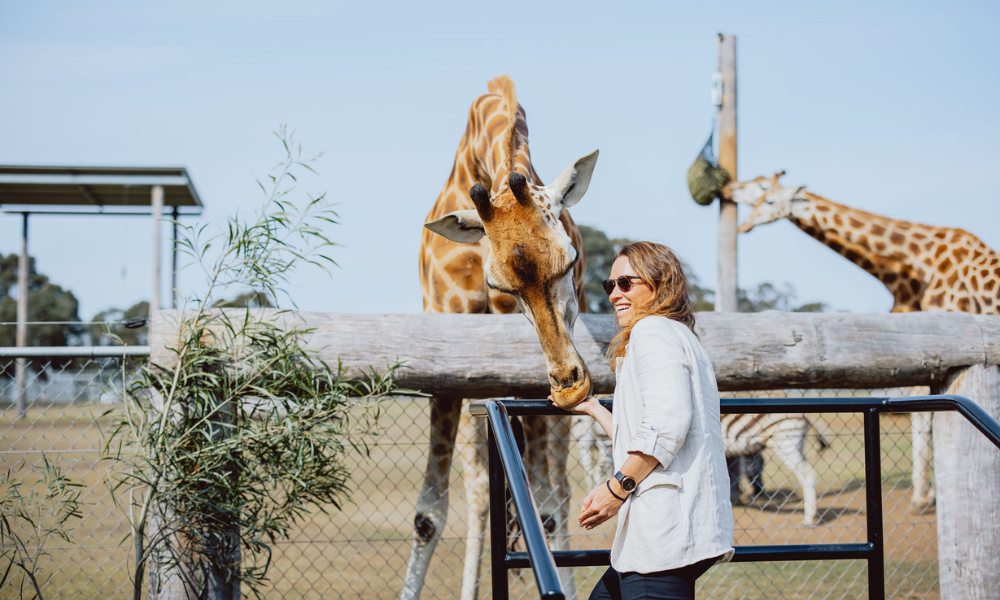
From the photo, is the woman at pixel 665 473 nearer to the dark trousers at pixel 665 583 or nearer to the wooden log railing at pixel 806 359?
the dark trousers at pixel 665 583

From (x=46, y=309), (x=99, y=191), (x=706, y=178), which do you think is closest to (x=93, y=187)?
(x=99, y=191)

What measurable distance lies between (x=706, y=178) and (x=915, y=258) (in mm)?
3167

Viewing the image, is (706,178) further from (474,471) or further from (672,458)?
(672,458)

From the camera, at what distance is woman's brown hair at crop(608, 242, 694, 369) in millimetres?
2396

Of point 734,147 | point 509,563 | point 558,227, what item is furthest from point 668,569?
point 734,147

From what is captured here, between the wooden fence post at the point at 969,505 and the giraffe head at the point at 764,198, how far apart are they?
17.8ft

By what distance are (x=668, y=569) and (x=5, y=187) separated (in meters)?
14.1

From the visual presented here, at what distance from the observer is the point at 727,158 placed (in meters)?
11.4

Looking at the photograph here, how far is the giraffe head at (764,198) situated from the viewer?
9.73 m

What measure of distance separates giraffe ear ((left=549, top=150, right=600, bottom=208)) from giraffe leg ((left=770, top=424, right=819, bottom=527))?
16.2 feet

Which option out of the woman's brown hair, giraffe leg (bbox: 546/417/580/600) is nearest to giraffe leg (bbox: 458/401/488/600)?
giraffe leg (bbox: 546/417/580/600)

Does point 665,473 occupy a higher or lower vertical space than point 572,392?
lower

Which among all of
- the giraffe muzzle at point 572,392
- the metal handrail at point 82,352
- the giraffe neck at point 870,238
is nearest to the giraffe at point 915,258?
the giraffe neck at point 870,238

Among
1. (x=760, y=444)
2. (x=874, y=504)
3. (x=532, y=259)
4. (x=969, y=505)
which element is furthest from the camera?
(x=760, y=444)
